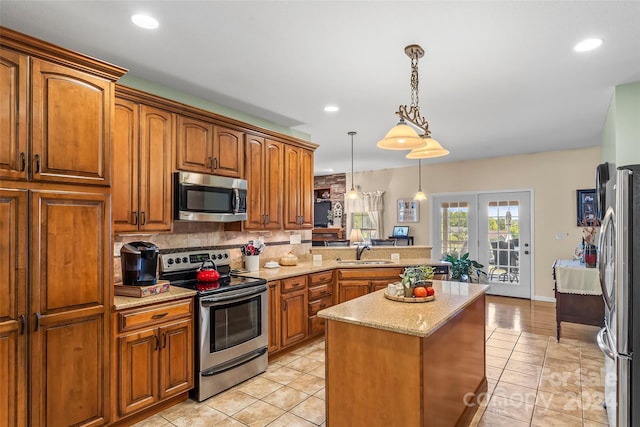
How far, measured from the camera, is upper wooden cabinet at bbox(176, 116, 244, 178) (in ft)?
10.5

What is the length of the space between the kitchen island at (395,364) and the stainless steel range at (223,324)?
1101 mm

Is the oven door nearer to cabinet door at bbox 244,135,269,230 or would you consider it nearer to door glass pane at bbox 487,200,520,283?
cabinet door at bbox 244,135,269,230

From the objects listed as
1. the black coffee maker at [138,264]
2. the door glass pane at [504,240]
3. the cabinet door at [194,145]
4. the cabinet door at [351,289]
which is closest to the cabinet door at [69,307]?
the black coffee maker at [138,264]

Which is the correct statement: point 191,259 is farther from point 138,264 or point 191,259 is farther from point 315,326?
point 315,326

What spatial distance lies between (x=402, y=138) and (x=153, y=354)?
2.24m

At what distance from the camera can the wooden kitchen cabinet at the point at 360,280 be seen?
4324 millimetres

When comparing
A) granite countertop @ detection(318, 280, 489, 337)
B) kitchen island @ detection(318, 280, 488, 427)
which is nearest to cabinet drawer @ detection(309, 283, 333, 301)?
granite countertop @ detection(318, 280, 489, 337)

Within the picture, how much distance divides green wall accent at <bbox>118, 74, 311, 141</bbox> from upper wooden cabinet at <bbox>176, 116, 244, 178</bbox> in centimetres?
30

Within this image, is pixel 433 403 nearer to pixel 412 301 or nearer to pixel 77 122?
pixel 412 301

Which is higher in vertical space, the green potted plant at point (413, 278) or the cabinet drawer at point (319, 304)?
the green potted plant at point (413, 278)

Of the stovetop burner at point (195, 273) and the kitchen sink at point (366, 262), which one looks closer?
the stovetop burner at point (195, 273)

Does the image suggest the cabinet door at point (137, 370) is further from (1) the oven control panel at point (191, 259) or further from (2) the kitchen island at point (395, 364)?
(2) the kitchen island at point (395, 364)

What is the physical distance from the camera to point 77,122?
2186 mm

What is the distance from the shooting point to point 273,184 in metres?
4.10
